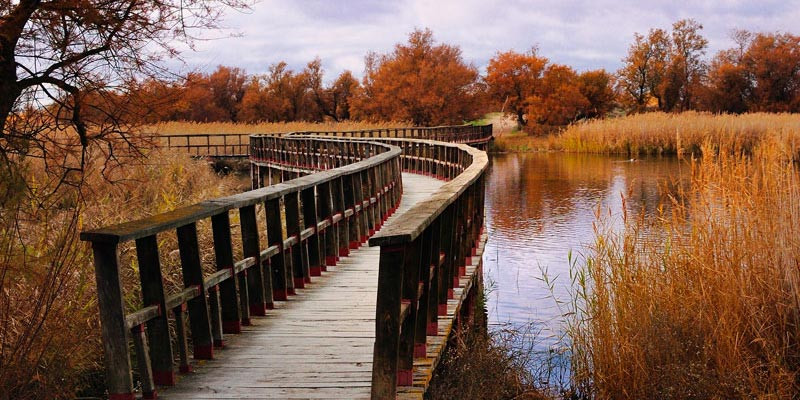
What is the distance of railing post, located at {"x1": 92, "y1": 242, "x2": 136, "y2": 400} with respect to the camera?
15.1 ft

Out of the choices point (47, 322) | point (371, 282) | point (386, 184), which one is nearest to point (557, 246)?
point (386, 184)

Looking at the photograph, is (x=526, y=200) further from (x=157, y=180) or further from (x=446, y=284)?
(x=446, y=284)

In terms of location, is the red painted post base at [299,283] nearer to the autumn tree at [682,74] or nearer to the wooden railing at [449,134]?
the wooden railing at [449,134]

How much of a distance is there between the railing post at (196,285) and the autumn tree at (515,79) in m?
71.7

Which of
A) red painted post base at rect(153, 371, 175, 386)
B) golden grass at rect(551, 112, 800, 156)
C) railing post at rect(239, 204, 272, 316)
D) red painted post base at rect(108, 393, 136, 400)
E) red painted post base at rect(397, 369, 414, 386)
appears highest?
railing post at rect(239, 204, 272, 316)

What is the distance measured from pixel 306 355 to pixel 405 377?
83 cm

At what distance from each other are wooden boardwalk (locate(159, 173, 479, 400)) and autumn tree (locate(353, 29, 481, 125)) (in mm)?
57950

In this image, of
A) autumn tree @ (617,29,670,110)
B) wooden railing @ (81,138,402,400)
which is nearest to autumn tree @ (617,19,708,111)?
autumn tree @ (617,29,670,110)

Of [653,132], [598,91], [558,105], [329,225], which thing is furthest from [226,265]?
[598,91]

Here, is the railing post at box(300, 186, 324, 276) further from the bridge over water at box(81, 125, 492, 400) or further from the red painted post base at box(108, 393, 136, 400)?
the red painted post base at box(108, 393, 136, 400)

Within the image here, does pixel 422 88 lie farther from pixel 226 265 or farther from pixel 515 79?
pixel 226 265

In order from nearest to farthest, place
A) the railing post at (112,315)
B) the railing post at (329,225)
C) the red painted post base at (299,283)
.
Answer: the railing post at (112,315) → the red painted post base at (299,283) → the railing post at (329,225)

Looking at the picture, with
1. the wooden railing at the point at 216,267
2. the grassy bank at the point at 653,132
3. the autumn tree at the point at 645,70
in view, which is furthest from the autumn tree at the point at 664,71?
the wooden railing at the point at 216,267

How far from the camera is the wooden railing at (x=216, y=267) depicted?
4668 mm
